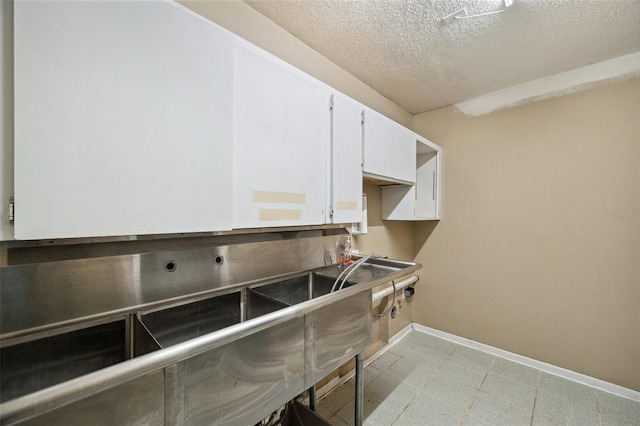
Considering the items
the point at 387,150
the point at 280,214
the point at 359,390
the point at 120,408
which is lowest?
the point at 359,390

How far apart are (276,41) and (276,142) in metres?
0.89

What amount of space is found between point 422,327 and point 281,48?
3.17 m

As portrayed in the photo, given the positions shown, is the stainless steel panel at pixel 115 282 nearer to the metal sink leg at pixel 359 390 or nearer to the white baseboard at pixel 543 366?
the metal sink leg at pixel 359 390

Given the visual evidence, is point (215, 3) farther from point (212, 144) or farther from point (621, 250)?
point (621, 250)

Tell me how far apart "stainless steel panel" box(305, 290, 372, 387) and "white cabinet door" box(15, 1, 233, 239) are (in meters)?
0.69

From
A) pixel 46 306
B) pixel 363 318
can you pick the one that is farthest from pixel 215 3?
pixel 363 318

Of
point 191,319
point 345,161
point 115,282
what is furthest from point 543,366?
point 115,282

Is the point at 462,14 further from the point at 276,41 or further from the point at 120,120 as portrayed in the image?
the point at 120,120

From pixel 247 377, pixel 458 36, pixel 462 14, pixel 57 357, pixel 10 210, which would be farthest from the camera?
pixel 458 36

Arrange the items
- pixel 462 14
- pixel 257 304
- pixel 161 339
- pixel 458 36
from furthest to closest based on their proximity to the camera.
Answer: pixel 458 36, pixel 462 14, pixel 257 304, pixel 161 339

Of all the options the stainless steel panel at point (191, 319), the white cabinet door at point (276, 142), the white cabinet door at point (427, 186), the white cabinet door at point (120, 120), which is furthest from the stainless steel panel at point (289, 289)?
the white cabinet door at point (427, 186)

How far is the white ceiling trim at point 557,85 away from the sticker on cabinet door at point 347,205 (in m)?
1.98

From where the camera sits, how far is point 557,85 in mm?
2146

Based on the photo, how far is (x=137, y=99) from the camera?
0.78 meters
